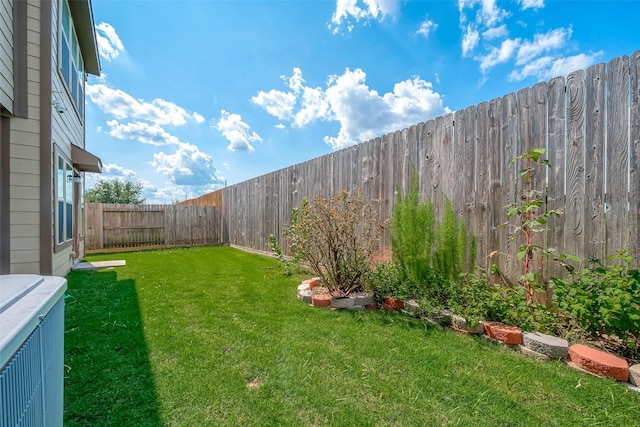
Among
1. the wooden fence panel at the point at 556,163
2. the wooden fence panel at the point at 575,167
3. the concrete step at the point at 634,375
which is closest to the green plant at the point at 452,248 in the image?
the wooden fence panel at the point at 556,163

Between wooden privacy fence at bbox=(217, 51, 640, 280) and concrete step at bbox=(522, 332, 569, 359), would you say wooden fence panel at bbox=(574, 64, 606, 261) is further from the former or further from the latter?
concrete step at bbox=(522, 332, 569, 359)

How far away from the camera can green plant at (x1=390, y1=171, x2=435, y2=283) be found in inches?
129

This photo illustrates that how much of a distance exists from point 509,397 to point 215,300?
9.99 ft

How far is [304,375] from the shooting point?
76.2 inches

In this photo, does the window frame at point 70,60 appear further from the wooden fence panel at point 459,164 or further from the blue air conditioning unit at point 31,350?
the wooden fence panel at point 459,164

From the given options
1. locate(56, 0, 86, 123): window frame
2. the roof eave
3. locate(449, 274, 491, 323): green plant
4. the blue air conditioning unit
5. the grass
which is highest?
the roof eave

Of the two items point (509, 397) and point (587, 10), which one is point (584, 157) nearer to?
point (587, 10)

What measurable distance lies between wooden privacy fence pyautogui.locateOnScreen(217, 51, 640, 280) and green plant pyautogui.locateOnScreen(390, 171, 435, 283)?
23 centimetres

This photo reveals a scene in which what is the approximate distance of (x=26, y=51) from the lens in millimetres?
3445

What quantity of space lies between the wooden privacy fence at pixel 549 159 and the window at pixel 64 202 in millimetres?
4838

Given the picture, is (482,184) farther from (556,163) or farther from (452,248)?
(452,248)

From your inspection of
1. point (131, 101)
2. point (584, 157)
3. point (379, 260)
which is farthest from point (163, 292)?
point (131, 101)

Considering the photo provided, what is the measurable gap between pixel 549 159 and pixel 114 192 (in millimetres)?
21504

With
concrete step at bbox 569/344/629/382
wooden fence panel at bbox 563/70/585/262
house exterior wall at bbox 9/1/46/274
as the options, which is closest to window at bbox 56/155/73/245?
house exterior wall at bbox 9/1/46/274
